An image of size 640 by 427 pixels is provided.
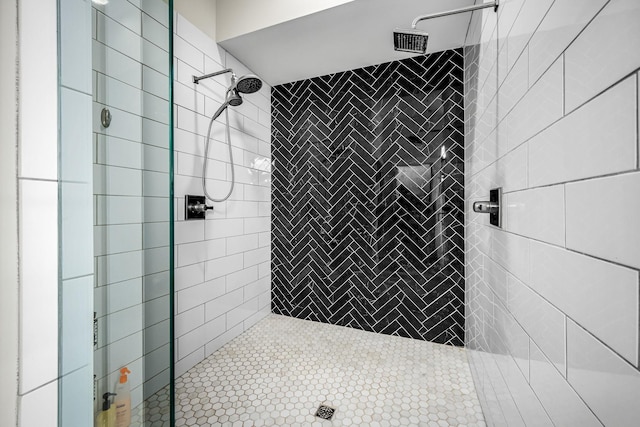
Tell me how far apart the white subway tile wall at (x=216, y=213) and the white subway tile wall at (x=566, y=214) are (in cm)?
155

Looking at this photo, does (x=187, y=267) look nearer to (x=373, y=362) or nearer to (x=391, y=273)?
(x=373, y=362)

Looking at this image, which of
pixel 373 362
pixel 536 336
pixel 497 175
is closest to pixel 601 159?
pixel 536 336

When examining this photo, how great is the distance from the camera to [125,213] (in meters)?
0.59

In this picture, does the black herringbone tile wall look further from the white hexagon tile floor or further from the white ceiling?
the white hexagon tile floor

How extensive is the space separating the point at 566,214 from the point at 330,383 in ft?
4.40

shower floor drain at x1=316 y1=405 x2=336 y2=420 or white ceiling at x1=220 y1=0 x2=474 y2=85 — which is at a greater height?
white ceiling at x1=220 y1=0 x2=474 y2=85

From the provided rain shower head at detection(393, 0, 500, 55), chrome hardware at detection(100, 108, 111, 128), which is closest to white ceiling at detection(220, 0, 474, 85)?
rain shower head at detection(393, 0, 500, 55)

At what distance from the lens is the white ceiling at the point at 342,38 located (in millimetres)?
1420

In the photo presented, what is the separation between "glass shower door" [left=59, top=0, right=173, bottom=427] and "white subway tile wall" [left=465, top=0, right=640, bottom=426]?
33.9 inches

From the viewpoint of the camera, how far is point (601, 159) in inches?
16.4

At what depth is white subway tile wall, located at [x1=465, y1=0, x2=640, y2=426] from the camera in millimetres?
365

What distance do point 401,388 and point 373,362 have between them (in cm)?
25

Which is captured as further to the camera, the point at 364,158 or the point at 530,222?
the point at 364,158

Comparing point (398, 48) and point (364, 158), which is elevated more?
point (398, 48)
